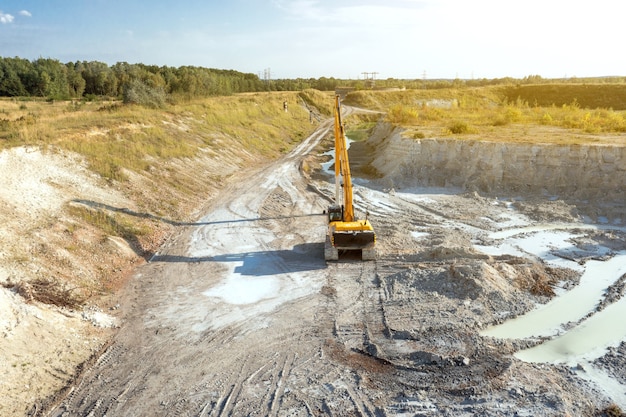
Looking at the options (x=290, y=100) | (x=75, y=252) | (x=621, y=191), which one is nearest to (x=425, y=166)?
(x=621, y=191)

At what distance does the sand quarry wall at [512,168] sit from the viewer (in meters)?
22.7

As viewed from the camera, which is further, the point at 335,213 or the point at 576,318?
the point at 335,213

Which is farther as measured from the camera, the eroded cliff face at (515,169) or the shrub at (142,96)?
the shrub at (142,96)

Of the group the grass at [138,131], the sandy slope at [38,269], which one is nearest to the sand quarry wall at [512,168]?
the grass at [138,131]

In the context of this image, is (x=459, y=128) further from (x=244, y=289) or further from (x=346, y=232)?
(x=244, y=289)

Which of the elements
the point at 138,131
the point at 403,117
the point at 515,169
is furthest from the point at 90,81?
the point at 515,169

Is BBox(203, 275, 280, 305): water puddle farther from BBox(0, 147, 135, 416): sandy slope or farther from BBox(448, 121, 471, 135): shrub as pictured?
BBox(448, 121, 471, 135): shrub

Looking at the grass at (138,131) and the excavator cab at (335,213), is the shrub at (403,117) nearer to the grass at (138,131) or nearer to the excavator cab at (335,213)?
the grass at (138,131)

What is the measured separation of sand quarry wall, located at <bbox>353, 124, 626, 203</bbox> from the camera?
22.7 meters

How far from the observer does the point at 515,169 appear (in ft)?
80.6

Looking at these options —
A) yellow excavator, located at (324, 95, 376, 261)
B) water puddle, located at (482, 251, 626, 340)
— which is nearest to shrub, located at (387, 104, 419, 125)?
yellow excavator, located at (324, 95, 376, 261)

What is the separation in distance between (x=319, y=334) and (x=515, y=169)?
17.8 m

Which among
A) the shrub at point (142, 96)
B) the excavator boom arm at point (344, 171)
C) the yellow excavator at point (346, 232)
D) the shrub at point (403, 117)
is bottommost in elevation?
the yellow excavator at point (346, 232)

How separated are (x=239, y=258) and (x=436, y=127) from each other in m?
21.1
